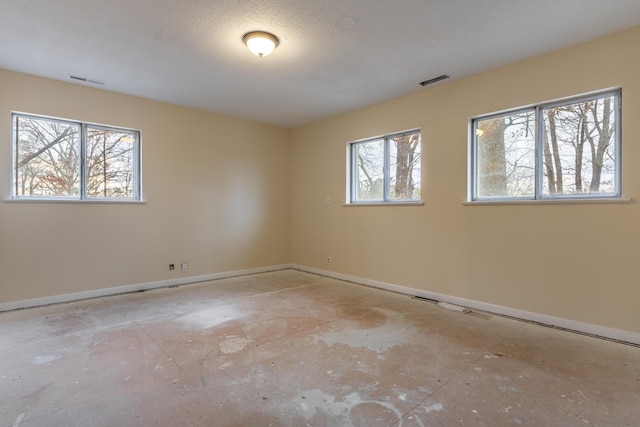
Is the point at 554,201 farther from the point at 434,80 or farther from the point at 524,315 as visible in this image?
the point at 434,80

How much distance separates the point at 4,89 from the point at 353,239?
183 inches

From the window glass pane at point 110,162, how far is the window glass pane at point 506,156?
454cm

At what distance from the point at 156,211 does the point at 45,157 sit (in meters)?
1.37

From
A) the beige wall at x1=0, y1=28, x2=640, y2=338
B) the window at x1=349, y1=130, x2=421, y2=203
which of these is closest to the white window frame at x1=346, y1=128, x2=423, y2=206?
the window at x1=349, y1=130, x2=421, y2=203

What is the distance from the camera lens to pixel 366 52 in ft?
10.5

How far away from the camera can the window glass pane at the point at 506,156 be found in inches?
134

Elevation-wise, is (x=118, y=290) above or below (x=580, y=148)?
below

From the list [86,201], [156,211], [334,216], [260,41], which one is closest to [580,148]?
[260,41]

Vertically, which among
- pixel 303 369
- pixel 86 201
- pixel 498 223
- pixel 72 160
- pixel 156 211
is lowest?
pixel 303 369

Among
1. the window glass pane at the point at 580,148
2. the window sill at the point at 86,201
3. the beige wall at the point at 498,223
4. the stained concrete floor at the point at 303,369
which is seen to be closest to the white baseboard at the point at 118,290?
the stained concrete floor at the point at 303,369

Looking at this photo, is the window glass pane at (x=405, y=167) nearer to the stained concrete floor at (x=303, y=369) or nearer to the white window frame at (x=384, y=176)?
the white window frame at (x=384, y=176)

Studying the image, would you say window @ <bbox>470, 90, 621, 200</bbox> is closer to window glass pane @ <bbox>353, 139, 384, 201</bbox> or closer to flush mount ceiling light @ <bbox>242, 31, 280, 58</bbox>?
window glass pane @ <bbox>353, 139, 384, 201</bbox>

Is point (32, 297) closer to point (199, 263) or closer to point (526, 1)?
point (199, 263)

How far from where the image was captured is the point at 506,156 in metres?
3.58
